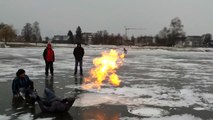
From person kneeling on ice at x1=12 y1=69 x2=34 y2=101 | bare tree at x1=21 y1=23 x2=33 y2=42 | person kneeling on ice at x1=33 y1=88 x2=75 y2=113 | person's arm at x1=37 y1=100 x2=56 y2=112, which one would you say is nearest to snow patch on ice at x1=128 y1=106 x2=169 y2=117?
person kneeling on ice at x1=33 y1=88 x2=75 y2=113

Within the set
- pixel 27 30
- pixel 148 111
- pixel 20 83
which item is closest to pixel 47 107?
pixel 20 83

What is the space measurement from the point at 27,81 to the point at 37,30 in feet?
514

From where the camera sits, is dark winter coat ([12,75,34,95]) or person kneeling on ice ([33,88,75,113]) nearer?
person kneeling on ice ([33,88,75,113])

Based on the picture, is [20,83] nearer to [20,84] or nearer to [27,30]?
[20,84]

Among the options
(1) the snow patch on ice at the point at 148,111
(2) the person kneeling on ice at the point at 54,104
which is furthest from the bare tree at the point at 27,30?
(1) the snow patch on ice at the point at 148,111

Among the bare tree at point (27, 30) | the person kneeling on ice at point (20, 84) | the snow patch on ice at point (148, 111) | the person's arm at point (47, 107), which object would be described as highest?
the bare tree at point (27, 30)

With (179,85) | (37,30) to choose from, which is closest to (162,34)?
(37,30)

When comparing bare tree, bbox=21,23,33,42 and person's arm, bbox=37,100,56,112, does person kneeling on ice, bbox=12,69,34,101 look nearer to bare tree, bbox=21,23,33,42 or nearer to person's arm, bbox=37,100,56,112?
person's arm, bbox=37,100,56,112

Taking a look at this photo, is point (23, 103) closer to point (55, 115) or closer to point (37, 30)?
point (55, 115)

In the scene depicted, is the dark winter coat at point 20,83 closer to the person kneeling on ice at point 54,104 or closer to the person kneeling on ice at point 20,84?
the person kneeling on ice at point 20,84

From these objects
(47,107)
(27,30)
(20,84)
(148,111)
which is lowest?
(148,111)

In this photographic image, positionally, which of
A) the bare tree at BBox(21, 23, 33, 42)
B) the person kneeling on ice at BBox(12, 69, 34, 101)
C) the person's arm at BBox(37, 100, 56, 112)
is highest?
the bare tree at BBox(21, 23, 33, 42)

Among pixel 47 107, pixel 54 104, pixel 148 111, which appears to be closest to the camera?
pixel 54 104

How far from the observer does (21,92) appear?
10.6m
